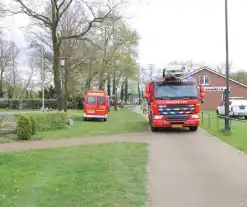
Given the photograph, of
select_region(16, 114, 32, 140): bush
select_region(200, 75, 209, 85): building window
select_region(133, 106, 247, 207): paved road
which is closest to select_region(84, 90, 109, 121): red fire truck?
select_region(16, 114, 32, 140): bush

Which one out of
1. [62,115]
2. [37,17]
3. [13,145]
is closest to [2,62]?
[37,17]

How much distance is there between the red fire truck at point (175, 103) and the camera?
20.1 meters

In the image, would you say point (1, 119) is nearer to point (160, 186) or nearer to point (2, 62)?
point (160, 186)

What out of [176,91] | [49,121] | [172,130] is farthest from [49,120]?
[176,91]

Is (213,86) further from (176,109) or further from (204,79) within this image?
(176,109)

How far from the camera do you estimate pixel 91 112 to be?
31406 millimetres

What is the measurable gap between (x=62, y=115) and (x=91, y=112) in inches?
366

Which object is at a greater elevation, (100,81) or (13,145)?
(100,81)

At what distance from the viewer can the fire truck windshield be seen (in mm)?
20188

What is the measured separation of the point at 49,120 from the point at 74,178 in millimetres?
12873

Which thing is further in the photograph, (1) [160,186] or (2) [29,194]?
(1) [160,186]

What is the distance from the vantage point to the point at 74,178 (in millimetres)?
8438

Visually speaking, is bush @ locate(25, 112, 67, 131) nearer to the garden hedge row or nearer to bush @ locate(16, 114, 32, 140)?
the garden hedge row

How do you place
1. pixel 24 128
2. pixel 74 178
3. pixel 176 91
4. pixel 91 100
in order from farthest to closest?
1. pixel 91 100
2. pixel 176 91
3. pixel 24 128
4. pixel 74 178
